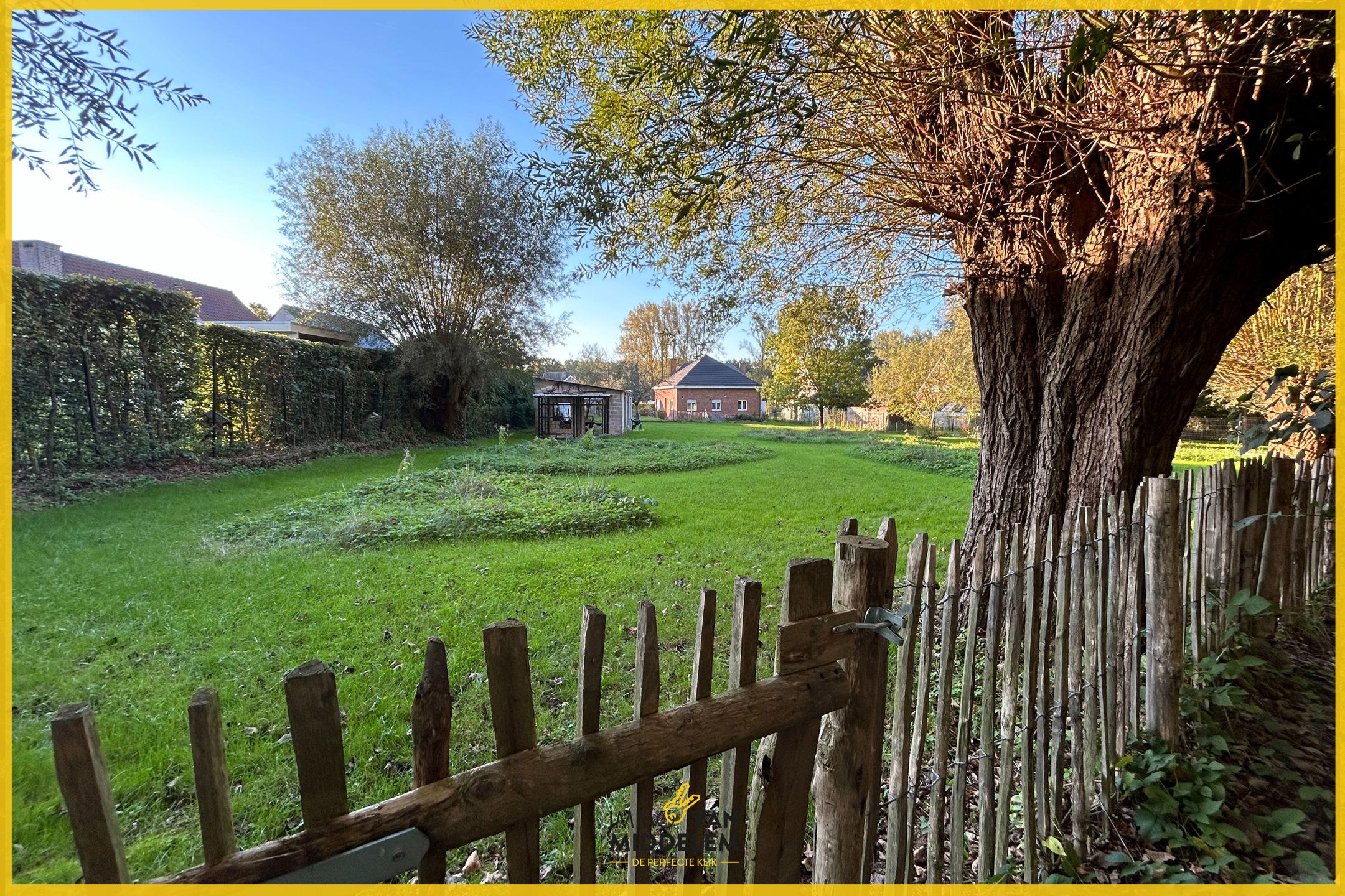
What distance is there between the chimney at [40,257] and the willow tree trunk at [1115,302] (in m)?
11.0

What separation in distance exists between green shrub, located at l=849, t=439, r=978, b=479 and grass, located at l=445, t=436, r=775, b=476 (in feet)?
11.0

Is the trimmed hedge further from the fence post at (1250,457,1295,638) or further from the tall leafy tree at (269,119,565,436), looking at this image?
the fence post at (1250,457,1295,638)

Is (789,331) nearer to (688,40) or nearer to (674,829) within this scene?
(688,40)

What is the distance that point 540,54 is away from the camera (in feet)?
10.8

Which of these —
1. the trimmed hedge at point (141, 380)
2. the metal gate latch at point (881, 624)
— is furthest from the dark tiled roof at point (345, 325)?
the metal gate latch at point (881, 624)

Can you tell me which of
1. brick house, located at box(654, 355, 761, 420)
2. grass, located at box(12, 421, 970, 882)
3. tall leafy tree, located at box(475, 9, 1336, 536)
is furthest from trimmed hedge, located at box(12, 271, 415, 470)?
brick house, located at box(654, 355, 761, 420)

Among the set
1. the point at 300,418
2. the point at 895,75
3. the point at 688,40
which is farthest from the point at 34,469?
the point at 895,75

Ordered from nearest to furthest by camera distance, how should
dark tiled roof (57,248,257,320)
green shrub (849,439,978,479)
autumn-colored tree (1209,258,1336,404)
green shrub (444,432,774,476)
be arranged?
autumn-colored tree (1209,258,1336,404) < dark tiled roof (57,248,257,320) < green shrub (444,432,774,476) < green shrub (849,439,978,479)

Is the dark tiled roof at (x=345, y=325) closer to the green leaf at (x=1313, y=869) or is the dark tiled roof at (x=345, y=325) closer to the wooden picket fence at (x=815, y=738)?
the wooden picket fence at (x=815, y=738)

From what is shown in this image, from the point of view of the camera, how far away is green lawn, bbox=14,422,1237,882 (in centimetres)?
220

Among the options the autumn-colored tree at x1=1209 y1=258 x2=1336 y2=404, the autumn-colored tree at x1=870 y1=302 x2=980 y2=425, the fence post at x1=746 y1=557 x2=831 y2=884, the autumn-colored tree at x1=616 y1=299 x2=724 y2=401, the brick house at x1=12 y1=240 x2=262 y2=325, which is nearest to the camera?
the fence post at x1=746 y1=557 x2=831 y2=884

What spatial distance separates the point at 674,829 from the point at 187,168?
3.60 meters

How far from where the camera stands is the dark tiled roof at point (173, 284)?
10.2 metres

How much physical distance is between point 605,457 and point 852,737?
1245 centimetres
